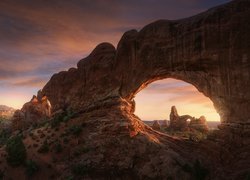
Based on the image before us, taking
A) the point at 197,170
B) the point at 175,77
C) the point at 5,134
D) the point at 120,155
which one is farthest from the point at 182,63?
the point at 5,134

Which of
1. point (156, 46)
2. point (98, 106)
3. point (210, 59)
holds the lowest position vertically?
point (98, 106)

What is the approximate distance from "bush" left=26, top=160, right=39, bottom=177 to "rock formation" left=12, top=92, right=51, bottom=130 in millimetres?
19910

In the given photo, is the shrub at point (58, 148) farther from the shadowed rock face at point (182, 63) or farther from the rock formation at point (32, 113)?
the rock formation at point (32, 113)

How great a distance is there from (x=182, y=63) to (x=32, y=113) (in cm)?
3426

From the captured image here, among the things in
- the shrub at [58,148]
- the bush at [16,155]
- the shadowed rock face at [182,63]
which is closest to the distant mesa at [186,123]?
the shadowed rock face at [182,63]

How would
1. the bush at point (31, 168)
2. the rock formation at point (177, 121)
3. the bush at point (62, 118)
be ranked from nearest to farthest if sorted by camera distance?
the bush at point (31, 168)
the bush at point (62, 118)
the rock formation at point (177, 121)

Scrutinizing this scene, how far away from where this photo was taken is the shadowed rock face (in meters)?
31.6

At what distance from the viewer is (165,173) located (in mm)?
29688

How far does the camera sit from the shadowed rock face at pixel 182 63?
31625 mm

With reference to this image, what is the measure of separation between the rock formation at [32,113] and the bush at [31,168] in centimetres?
1991

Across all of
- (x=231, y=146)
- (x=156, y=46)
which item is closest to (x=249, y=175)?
(x=231, y=146)

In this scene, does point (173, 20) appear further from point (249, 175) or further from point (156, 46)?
point (249, 175)

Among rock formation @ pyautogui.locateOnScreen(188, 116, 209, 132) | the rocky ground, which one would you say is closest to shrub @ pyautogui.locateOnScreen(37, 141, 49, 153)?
the rocky ground

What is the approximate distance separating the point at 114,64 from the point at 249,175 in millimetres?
26074
